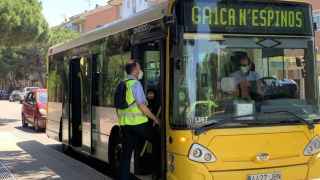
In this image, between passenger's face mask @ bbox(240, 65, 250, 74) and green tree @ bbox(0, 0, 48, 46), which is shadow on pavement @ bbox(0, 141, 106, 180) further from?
green tree @ bbox(0, 0, 48, 46)

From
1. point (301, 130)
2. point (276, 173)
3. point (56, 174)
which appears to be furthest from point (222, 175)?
point (56, 174)

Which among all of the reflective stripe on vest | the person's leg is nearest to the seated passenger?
the reflective stripe on vest

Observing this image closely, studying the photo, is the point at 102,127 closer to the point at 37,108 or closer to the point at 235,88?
the point at 235,88

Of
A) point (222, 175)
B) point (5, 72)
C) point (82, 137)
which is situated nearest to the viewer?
point (222, 175)

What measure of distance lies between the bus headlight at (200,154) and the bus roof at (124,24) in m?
1.82

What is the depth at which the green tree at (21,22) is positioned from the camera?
34.9 meters

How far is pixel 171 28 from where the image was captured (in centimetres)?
787

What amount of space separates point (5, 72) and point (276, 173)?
75886mm

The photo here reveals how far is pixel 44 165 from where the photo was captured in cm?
1258

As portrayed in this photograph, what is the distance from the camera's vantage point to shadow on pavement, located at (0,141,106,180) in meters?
11.2

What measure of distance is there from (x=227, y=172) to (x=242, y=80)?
3.87 ft

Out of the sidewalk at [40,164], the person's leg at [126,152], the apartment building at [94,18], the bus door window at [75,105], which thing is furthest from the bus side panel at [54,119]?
the apartment building at [94,18]

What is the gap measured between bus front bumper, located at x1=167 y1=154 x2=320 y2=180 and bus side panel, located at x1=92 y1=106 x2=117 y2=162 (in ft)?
9.82

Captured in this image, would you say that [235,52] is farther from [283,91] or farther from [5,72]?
[5,72]
